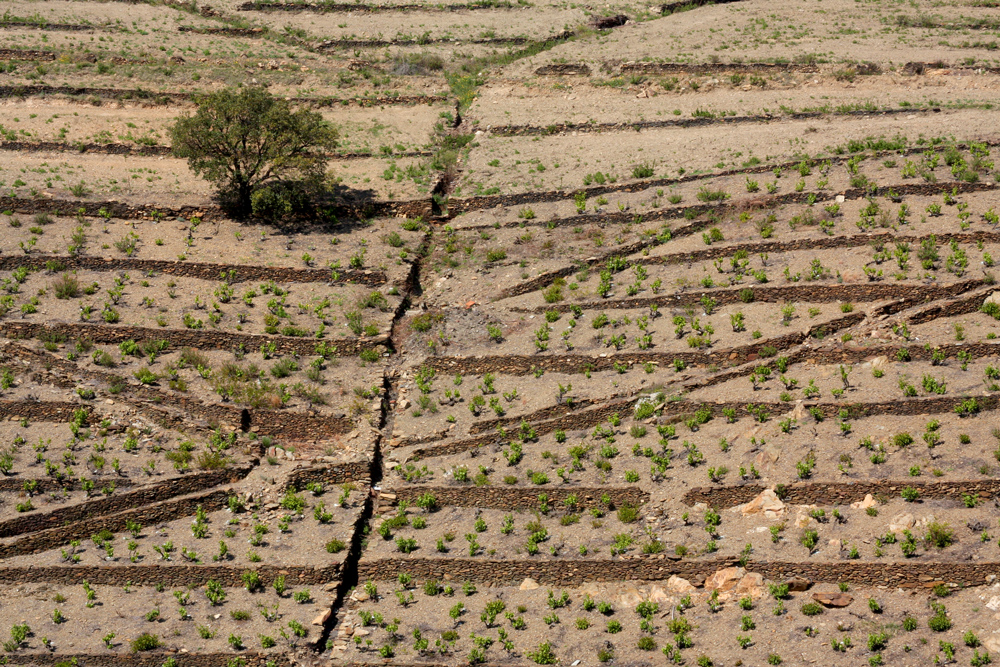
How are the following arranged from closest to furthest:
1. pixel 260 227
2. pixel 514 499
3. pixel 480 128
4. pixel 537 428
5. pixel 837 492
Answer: pixel 837 492 → pixel 514 499 → pixel 537 428 → pixel 260 227 → pixel 480 128

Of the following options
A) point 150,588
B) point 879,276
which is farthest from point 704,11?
point 150,588

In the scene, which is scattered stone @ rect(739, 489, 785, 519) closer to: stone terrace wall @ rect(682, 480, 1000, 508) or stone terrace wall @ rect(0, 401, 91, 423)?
stone terrace wall @ rect(682, 480, 1000, 508)

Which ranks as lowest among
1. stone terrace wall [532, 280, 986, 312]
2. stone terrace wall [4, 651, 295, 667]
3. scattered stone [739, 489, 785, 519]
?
stone terrace wall [4, 651, 295, 667]

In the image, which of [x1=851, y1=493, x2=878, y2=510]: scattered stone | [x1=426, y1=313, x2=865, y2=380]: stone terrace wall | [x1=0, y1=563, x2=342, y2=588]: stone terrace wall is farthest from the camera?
[x1=426, y1=313, x2=865, y2=380]: stone terrace wall

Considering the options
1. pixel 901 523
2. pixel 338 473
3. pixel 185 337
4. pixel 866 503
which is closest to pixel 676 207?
pixel 866 503

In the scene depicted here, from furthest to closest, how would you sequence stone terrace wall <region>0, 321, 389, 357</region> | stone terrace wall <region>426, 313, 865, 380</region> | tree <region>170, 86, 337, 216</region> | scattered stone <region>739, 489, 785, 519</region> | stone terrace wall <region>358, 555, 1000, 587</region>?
tree <region>170, 86, 337, 216</region> → stone terrace wall <region>0, 321, 389, 357</region> → stone terrace wall <region>426, 313, 865, 380</region> → scattered stone <region>739, 489, 785, 519</region> → stone terrace wall <region>358, 555, 1000, 587</region>

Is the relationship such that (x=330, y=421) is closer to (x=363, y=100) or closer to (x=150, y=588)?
(x=150, y=588)

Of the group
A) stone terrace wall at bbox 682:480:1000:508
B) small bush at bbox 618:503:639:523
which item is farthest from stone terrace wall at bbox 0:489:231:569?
stone terrace wall at bbox 682:480:1000:508
